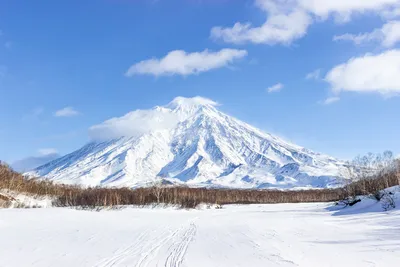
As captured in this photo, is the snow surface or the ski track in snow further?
the snow surface

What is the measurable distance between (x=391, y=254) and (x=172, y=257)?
699 centimetres

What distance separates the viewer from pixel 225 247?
14.1 m

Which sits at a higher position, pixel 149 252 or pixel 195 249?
pixel 149 252

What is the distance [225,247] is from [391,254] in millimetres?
5575

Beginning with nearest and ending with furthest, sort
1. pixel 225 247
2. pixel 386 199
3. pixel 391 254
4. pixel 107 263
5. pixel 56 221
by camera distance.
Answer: pixel 107 263, pixel 391 254, pixel 225 247, pixel 56 221, pixel 386 199

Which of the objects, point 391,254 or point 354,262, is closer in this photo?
point 354,262

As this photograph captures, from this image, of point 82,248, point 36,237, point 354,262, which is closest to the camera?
point 354,262

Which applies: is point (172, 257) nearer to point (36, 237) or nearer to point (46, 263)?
point (46, 263)

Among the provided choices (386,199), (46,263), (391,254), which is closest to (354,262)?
(391,254)

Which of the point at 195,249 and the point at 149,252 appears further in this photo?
the point at 195,249

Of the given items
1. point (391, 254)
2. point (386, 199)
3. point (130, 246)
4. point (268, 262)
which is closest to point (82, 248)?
point (130, 246)

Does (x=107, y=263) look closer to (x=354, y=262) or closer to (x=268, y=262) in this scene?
(x=268, y=262)

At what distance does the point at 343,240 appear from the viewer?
51.3ft

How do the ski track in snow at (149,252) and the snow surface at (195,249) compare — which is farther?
the snow surface at (195,249)
